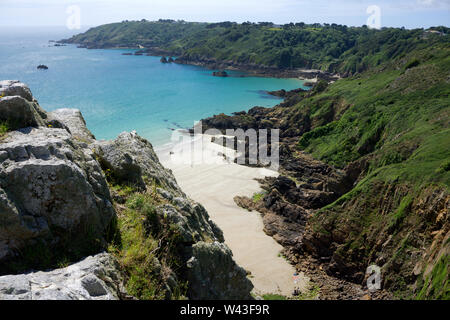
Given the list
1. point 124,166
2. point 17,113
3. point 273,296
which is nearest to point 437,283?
point 273,296

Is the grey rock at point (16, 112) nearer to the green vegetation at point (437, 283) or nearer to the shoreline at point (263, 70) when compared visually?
the green vegetation at point (437, 283)

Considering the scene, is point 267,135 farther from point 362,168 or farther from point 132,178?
point 132,178

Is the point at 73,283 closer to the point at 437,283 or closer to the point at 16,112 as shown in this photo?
the point at 16,112

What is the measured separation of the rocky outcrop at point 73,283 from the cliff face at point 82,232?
1cm

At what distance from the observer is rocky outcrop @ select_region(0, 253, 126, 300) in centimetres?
436

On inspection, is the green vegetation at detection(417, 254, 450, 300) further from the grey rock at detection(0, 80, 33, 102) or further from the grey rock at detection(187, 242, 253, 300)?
the grey rock at detection(0, 80, 33, 102)

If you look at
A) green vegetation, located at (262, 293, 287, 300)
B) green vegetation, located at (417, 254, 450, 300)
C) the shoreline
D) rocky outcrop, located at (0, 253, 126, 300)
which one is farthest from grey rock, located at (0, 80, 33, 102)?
the shoreline

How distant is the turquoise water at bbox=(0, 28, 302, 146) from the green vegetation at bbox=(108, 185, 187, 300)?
44.2 meters

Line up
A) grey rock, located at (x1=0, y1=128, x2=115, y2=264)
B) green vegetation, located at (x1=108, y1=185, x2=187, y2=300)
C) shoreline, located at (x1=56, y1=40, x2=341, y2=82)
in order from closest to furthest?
grey rock, located at (x1=0, y1=128, x2=115, y2=264)
green vegetation, located at (x1=108, y1=185, x2=187, y2=300)
shoreline, located at (x1=56, y1=40, x2=341, y2=82)

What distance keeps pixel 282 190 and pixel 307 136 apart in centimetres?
1666

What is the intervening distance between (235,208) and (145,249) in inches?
907

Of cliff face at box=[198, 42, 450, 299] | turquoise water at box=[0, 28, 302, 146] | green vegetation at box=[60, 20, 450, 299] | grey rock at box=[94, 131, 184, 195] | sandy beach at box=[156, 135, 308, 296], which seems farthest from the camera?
turquoise water at box=[0, 28, 302, 146]

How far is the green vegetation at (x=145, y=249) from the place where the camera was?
594 cm

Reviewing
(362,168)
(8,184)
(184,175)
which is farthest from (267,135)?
(8,184)
